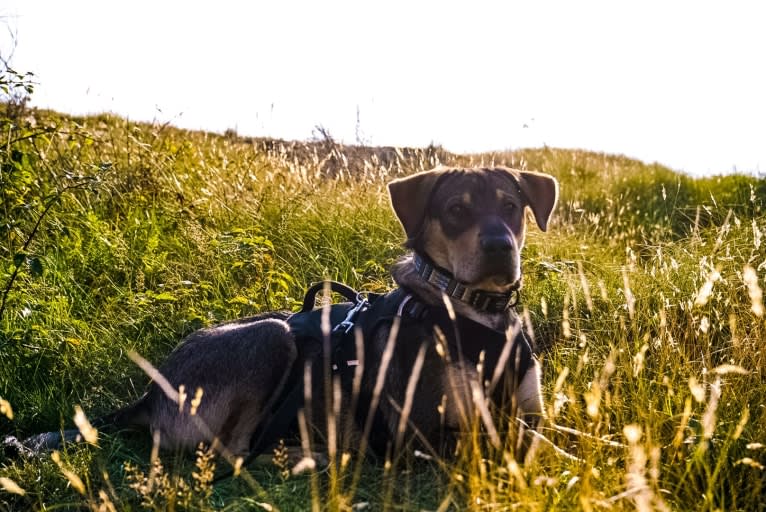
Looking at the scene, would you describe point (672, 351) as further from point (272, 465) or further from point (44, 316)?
point (44, 316)

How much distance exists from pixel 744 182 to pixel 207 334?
9.60m

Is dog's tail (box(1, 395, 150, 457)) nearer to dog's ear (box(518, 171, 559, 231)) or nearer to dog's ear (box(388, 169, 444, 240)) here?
dog's ear (box(388, 169, 444, 240))

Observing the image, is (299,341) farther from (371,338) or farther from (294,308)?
(294,308)

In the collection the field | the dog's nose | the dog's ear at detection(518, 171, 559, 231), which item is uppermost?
the dog's ear at detection(518, 171, 559, 231)

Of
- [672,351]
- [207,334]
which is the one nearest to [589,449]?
[672,351]

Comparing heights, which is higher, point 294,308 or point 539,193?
point 539,193

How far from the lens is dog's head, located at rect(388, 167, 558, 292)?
3.55 m

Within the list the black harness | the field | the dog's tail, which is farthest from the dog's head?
the dog's tail

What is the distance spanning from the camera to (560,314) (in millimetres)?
5359

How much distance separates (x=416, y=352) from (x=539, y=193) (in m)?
1.23

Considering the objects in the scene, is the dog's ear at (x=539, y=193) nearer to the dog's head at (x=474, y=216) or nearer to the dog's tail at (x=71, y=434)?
the dog's head at (x=474, y=216)

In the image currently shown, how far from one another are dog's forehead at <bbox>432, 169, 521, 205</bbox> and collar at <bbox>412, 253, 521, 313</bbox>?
367 mm

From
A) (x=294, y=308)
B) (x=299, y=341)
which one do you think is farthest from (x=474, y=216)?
(x=294, y=308)

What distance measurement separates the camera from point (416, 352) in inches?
139
